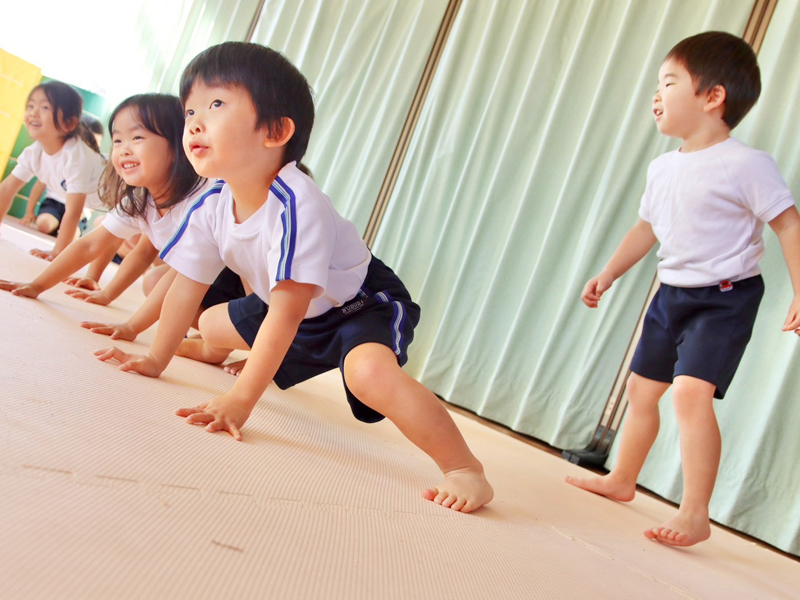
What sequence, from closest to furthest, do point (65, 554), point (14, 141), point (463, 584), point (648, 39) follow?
point (65, 554) → point (463, 584) → point (648, 39) → point (14, 141)

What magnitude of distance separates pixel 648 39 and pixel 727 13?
0.70 feet

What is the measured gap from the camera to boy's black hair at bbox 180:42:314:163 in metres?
0.92

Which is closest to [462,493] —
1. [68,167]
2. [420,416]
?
[420,416]

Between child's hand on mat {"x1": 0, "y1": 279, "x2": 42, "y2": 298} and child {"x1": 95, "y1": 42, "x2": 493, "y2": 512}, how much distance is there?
0.43 m

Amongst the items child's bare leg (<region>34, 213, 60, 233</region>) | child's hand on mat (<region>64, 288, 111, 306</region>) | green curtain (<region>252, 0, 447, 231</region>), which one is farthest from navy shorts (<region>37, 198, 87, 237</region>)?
child's hand on mat (<region>64, 288, 111, 306</region>)

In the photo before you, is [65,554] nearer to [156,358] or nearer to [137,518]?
[137,518]

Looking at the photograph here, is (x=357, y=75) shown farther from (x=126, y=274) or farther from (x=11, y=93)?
(x=11, y=93)

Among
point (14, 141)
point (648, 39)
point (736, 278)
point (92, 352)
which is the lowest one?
point (92, 352)

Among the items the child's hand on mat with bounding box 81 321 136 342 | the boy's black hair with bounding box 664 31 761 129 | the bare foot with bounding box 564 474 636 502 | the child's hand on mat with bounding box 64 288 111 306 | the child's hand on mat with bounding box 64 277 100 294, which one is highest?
the boy's black hair with bounding box 664 31 761 129

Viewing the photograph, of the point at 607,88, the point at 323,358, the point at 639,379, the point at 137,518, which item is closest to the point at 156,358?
the point at 323,358

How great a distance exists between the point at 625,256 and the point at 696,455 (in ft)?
1.63

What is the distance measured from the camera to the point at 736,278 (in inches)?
47.2

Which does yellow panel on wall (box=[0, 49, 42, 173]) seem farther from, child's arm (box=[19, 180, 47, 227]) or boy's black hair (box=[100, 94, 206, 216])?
boy's black hair (box=[100, 94, 206, 216])

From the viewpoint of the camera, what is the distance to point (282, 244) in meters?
0.86
